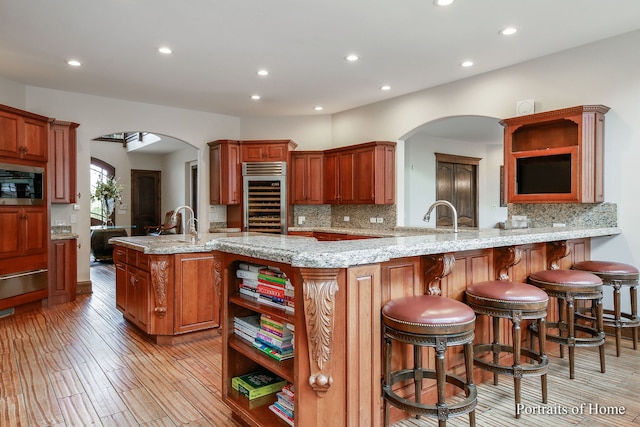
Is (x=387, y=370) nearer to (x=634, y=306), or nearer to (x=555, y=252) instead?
(x=555, y=252)

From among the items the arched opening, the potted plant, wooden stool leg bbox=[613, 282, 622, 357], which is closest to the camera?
wooden stool leg bbox=[613, 282, 622, 357]

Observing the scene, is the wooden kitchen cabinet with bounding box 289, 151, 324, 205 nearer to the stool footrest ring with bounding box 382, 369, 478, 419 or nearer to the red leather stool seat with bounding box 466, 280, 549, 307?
the red leather stool seat with bounding box 466, 280, 549, 307

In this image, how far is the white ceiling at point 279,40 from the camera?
3240mm

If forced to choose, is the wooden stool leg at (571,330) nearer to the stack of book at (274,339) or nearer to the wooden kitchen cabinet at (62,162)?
the stack of book at (274,339)

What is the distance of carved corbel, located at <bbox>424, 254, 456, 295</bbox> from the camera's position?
2215 mm

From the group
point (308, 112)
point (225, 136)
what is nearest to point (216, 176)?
point (225, 136)

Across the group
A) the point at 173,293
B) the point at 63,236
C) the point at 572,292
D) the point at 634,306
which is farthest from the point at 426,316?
the point at 63,236

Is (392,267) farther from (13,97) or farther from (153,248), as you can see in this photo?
(13,97)

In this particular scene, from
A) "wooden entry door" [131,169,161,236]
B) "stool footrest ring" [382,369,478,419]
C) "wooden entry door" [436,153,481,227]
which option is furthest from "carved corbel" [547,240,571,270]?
"wooden entry door" [131,169,161,236]

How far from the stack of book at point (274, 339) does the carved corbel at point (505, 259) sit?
1704 millimetres

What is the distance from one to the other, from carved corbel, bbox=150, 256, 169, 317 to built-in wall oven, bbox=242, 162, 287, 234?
3122mm

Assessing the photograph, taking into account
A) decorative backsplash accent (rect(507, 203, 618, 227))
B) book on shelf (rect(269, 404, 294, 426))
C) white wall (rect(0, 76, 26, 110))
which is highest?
white wall (rect(0, 76, 26, 110))

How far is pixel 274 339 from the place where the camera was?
1988 millimetres

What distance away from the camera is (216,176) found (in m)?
6.63
